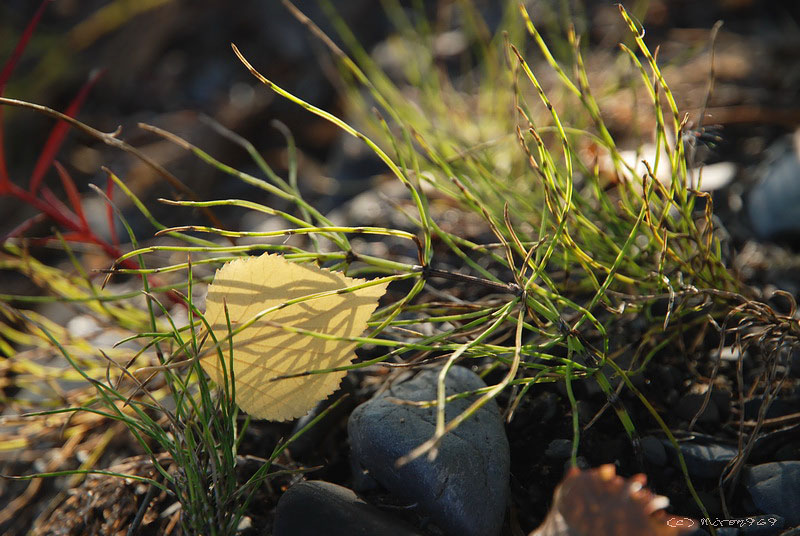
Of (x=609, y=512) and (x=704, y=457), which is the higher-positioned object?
(x=609, y=512)

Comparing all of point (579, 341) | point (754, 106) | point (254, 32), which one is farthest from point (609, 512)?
point (254, 32)

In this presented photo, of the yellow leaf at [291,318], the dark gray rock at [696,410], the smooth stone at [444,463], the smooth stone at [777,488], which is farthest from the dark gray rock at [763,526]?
the yellow leaf at [291,318]

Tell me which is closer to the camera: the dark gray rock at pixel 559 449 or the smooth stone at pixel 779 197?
the dark gray rock at pixel 559 449

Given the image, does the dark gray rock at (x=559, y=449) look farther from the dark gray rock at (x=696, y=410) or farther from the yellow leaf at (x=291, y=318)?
the yellow leaf at (x=291, y=318)

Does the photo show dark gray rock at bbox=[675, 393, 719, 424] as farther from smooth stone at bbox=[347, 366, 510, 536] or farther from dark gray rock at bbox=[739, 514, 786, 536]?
smooth stone at bbox=[347, 366, 510, 536]

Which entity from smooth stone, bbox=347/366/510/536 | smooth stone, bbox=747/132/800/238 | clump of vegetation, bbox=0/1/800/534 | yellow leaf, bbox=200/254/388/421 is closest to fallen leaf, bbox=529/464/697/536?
clump of vegetation, bbox=0/1/800/534

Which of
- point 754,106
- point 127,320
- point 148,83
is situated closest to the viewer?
point 127,320

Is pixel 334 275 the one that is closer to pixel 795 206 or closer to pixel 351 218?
pixel 351 218
